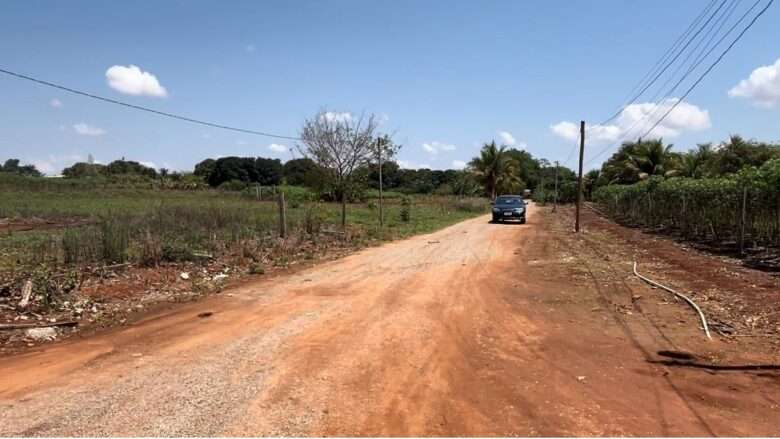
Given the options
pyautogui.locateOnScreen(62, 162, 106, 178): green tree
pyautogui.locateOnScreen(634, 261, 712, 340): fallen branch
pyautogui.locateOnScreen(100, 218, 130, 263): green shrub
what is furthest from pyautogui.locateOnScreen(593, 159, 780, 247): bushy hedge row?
pyautogui.locateOnScreen(62, 162, 106, 178): green tree

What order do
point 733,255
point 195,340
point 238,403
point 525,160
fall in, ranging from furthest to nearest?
point 525,160
point 733,255
point 195,340
point 238,403

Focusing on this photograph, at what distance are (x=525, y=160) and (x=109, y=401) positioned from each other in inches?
4949

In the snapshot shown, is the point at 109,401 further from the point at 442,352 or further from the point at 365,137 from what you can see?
the point at 365,137

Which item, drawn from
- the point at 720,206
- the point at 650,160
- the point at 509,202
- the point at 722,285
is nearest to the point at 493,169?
the point at 650,160

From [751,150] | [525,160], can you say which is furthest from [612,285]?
[525,160]

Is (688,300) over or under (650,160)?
under

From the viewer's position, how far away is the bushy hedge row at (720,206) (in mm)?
14961

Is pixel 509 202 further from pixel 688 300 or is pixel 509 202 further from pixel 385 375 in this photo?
pixel 385 375

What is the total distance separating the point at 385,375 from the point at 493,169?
65.2m

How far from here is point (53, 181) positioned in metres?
49.2

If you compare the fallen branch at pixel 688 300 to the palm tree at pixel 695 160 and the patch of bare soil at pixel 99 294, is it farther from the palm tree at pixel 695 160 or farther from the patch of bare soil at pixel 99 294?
the palm tree at pixel 695 160

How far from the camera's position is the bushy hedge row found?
49.1 ft

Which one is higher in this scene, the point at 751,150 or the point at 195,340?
the point at 751,150

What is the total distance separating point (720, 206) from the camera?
60.6 ft
